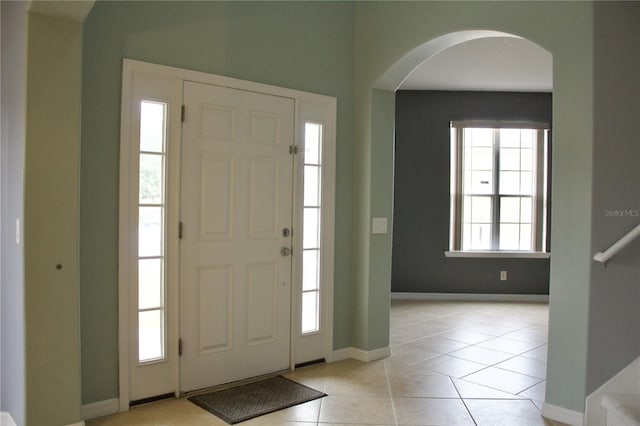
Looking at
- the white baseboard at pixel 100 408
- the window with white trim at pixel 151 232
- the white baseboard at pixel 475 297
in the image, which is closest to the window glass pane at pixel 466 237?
the white baseboard at pixel 475 297

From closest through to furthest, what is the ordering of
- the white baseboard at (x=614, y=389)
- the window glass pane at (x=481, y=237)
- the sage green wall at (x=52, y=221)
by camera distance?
1. the sage green wall at (x=52, y=221)
2. the white baseboard at (x=614, y=389)
3. the window glass pane at (x=481, y=237)

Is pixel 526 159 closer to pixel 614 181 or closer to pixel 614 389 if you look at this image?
pixel 614 181

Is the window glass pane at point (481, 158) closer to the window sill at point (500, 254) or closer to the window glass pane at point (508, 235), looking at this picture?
the window glass pane at point (508, 235)

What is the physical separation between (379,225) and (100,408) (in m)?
2.33

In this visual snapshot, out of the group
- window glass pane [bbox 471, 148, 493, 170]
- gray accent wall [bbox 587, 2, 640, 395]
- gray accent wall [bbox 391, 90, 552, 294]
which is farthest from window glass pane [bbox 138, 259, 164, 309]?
window glass pane [bbox 471, 148, 493, 170]

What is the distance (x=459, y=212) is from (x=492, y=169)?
0.71 metres

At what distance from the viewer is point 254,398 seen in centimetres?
331

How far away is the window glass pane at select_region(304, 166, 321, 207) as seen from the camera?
399 centimetres

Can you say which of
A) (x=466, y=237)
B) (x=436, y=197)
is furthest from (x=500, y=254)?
(x=436, y=197)

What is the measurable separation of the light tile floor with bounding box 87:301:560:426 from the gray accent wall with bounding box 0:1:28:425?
51 centimetres

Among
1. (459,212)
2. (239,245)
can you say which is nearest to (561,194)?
(239,245)

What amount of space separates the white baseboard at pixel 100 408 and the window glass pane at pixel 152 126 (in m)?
1.46

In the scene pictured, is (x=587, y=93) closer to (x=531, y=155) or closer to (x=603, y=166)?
(x=603, y=166)

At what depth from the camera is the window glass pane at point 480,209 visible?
22.9 ft
